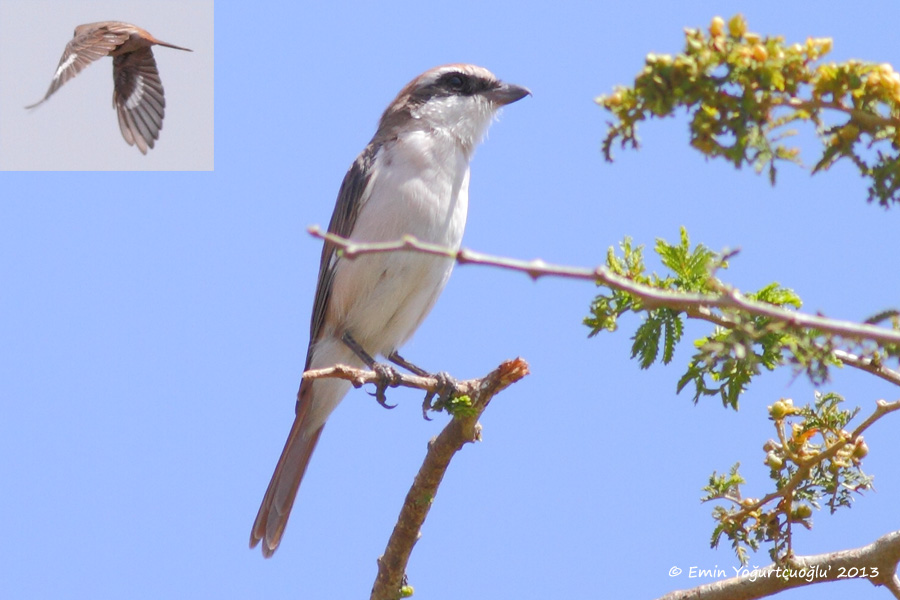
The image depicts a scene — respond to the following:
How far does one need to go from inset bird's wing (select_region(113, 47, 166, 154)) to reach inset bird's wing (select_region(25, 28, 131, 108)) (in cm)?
28

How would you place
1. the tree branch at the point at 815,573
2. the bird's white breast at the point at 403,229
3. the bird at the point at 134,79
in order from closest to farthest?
the tree branch at the point at 815,573 < the bird's white breast at the point at 403,229 < the bird at the point at 134,79

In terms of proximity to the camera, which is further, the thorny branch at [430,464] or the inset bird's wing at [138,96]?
the inset bird's wing at [138,96]

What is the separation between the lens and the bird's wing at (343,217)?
614 centimetres

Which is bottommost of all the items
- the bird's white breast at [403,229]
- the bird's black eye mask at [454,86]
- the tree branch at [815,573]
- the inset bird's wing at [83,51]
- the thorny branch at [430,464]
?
the tree branch at [815,573]

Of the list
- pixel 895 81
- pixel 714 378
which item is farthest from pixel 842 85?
pixel 714 378

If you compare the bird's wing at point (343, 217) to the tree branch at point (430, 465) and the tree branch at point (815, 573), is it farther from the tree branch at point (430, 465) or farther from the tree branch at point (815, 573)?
the tree branch at point (815, 573)

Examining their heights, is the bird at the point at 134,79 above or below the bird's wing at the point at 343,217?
above

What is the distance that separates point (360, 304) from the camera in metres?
6.07

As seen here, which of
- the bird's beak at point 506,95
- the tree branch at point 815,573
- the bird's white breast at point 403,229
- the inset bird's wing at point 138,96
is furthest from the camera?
the inset bird's wing at point 138,96

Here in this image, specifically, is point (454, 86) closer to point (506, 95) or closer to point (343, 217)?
point (506, 95)

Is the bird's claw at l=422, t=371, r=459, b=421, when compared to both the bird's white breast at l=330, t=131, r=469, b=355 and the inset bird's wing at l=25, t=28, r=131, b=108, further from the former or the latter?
the inset bird's wing at l=25, t=28, r=131, b=108

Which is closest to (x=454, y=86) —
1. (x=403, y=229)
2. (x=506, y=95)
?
(x=506, y=95)

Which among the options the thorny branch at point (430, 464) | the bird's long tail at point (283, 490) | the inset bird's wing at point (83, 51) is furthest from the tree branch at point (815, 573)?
the inset bird's wing at point (83, 51)

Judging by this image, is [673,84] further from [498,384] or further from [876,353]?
[498,384]
